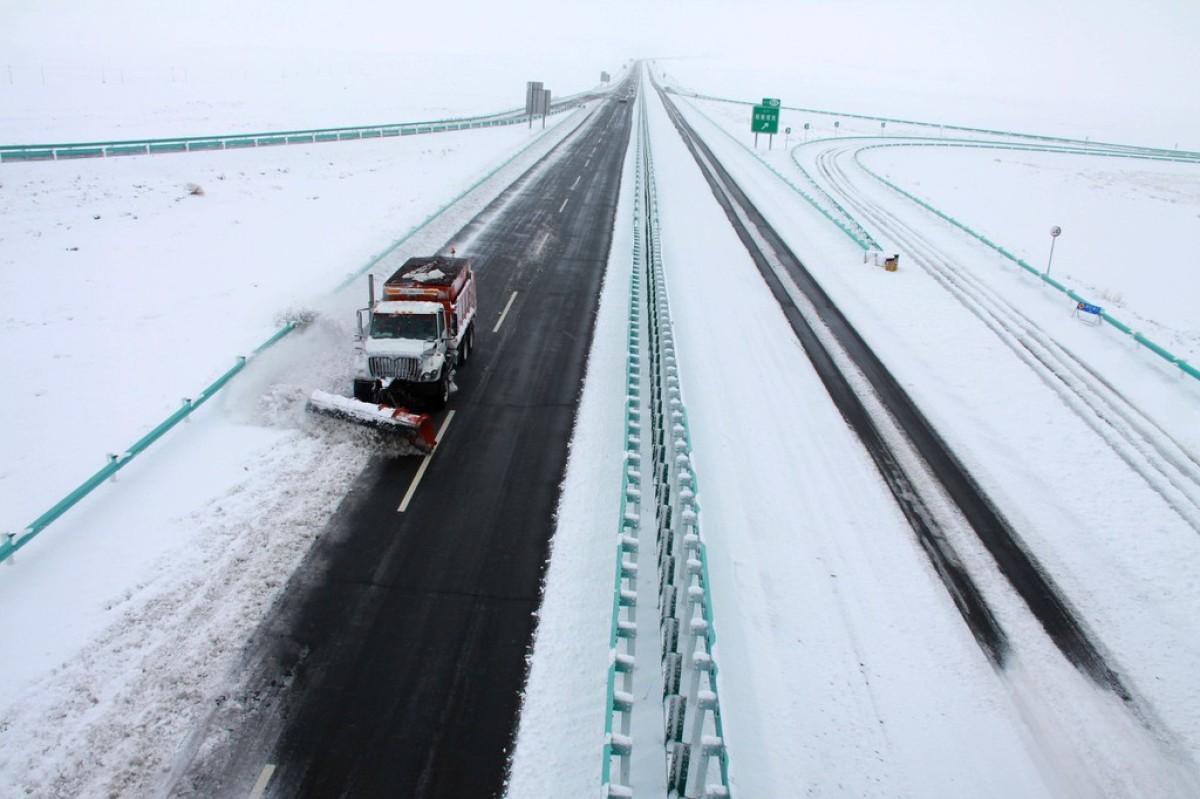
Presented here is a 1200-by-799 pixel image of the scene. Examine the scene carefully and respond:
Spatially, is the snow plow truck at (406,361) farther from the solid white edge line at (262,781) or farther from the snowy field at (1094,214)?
the snowy field at (1094,214)

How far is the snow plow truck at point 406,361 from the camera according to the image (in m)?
14.9

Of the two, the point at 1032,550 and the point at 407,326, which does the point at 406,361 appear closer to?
the point at 407,326

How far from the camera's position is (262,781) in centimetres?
816

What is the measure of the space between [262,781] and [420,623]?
110 inches

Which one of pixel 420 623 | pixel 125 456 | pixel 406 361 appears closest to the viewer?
pixel 420 623

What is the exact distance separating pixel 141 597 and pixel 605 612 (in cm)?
655

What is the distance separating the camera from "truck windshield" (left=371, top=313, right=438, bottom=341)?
16.2 m

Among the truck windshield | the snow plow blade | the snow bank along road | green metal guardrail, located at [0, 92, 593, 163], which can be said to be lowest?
the snow bank along road

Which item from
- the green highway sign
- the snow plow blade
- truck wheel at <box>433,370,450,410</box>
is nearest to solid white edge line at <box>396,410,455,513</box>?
the snow plow blade

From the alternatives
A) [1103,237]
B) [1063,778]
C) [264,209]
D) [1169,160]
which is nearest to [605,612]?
[1063,778]

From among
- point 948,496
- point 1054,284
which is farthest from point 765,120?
point 948,496

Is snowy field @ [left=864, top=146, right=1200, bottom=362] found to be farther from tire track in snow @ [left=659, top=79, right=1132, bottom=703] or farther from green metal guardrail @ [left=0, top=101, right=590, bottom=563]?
green metal guardrail @ [left=0, top=101, right=590, bottom=563]

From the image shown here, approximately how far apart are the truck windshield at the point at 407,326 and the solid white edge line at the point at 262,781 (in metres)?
9.47

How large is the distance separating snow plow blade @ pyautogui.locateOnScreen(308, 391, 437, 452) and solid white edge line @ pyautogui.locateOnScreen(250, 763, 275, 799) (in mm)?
7111
